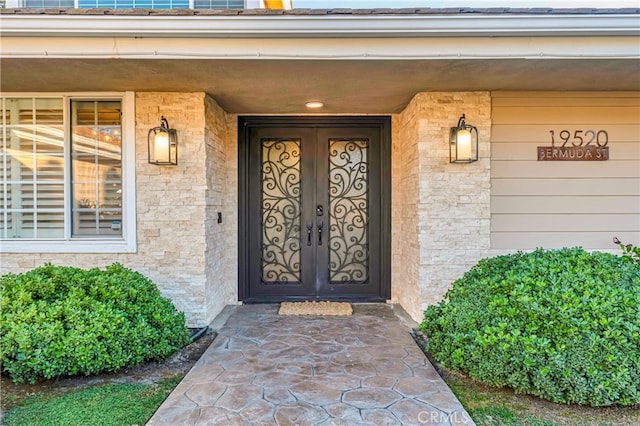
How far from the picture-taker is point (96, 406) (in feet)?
8.28

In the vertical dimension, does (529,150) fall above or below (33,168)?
above

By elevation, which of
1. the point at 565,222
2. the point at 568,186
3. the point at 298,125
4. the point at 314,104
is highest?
the point at 314,104

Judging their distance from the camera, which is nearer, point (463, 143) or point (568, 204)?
point (463, 143)

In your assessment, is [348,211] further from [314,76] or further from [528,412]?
[528,412]

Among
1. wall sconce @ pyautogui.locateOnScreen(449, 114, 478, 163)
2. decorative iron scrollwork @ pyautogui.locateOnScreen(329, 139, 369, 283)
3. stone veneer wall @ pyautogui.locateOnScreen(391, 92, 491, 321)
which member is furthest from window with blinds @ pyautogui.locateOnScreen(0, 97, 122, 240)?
wall sconce @ pyautogui.locateOnScreen(449, 114, 478, 163)

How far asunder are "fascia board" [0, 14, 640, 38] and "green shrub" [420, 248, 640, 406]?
1802mm

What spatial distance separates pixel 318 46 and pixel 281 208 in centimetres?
255

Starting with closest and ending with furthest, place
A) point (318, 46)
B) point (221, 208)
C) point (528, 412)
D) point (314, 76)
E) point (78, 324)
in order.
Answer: point (528, 412)
point (78, 324)
point (318, 46)
point (314, 76)
point (221, 208)

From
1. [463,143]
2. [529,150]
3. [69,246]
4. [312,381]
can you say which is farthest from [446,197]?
[69,246]

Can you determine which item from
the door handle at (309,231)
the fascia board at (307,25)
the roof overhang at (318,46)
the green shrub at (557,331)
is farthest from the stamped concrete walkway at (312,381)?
the fascia board at (307,25)

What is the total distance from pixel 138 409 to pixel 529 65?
4.04 metres

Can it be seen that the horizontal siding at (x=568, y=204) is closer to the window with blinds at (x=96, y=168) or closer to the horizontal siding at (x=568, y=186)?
the horizontal siding at (x=568, y=186)

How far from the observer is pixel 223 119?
4.91 meters

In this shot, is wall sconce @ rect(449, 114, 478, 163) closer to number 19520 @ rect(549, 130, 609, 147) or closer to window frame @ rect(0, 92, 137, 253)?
number 19520 @ rect(549, 130, 609, 147)
